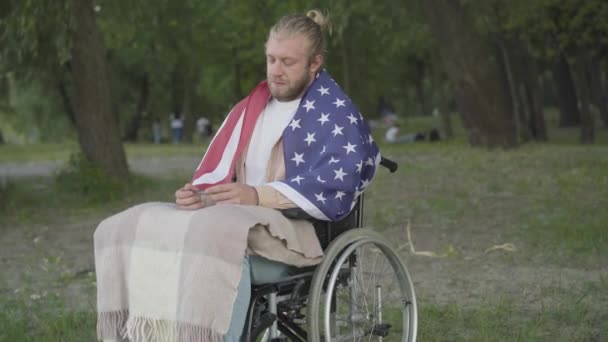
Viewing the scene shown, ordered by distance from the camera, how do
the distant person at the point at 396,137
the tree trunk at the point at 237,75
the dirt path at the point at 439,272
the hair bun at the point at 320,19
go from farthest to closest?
the tree trunk at the point at 237,75 < the distant person at the point at 396,137 < the dirt path at the point at 439,272 < the hair bun at the point at 320,19

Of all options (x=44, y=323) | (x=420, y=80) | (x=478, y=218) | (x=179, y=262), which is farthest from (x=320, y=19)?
(x=420, y=80)

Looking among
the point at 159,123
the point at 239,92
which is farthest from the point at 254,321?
the point at 159,123

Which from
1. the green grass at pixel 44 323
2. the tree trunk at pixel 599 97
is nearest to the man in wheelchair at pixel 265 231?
the green grass at pixel 44 323

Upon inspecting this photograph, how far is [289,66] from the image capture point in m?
4.16

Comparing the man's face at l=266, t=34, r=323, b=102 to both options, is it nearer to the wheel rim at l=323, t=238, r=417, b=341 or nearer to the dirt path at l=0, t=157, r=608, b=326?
the wheel rim at l=323, t=238, r=417, b=341

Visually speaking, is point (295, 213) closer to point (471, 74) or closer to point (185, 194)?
point (185, 194)

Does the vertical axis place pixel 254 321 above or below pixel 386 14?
below

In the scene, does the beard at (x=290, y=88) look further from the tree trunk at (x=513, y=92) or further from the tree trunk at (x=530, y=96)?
the tree trunk at (x=530, y=96)

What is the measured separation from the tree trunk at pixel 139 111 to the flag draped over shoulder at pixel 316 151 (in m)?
39.7

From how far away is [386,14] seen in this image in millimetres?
20219

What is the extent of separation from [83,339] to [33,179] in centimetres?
1369

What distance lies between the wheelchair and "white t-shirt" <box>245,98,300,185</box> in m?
0.32

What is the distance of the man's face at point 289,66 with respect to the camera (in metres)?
4.12

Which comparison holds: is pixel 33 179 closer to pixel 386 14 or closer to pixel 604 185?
pixel 386 14
